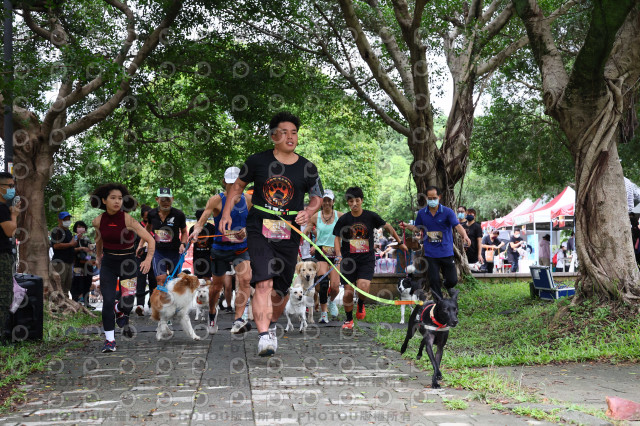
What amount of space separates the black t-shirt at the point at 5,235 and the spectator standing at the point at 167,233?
9.43ft

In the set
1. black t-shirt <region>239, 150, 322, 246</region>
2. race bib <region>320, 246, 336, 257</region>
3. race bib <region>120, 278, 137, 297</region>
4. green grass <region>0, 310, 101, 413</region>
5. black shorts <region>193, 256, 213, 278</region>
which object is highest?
black t-shirt <region>239, 150, 322, 246</region>

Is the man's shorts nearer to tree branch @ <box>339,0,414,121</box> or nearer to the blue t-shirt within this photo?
the blue t-shirt

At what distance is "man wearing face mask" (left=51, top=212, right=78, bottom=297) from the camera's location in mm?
13414

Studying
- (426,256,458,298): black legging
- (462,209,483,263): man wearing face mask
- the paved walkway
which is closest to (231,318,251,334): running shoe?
the paved walkway

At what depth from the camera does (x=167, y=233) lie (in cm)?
1020

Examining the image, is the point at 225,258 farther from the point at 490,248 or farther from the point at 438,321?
the point at 490,248

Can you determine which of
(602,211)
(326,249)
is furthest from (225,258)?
(602,211)

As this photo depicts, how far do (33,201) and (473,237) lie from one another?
9.52 meters

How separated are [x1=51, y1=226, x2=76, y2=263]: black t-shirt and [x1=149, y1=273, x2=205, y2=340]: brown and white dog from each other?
5.73 m

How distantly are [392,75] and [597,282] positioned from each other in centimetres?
1018

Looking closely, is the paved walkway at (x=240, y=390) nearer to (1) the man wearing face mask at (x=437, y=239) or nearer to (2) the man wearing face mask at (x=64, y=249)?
(1) the man wearing face mask at (x=437, y=239)

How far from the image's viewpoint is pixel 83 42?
13633mm

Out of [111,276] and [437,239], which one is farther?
[437,239]

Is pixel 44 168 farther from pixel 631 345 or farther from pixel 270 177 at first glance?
pixel 631 345
